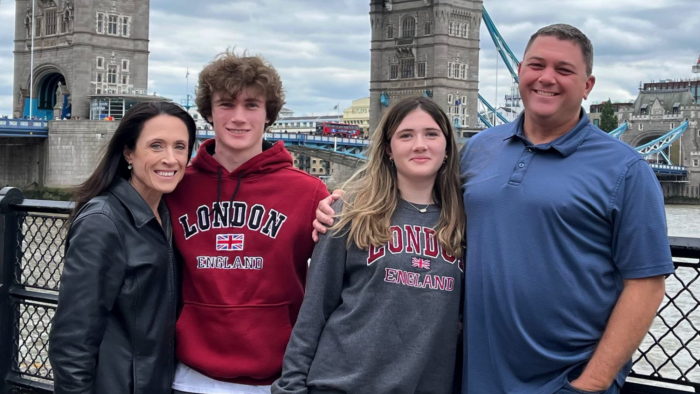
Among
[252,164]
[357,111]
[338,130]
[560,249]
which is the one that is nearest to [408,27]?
[338,130]

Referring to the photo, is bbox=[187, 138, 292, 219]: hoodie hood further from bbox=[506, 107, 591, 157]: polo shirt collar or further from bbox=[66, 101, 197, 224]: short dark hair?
bbox=[506, 107, 591, 157]: polo shirt collar

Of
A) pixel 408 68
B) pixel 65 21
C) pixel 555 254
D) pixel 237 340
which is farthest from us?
pixel 408 68

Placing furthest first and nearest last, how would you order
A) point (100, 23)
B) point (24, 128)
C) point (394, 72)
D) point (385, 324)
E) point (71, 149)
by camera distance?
point (394, 72), point (100, 23), point (71, 149), point (24, 128), point (385, 324)

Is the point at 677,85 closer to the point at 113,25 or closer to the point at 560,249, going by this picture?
the point at 113,25

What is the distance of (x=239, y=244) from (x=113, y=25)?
29.4m

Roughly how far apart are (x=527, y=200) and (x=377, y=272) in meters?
0.39

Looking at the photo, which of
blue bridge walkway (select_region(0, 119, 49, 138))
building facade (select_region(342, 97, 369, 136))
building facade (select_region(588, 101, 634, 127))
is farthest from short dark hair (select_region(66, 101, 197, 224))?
building facade (select_region(342, 97, 369, 136))

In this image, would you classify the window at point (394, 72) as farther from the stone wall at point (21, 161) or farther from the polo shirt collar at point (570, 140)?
the polo shirt collar at point (570, 140)

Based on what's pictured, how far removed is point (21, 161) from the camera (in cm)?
2733

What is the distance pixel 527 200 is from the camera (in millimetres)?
1840

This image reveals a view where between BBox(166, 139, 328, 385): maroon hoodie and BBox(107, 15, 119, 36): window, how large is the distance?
29122mm

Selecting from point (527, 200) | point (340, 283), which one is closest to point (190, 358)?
point (340, 283)

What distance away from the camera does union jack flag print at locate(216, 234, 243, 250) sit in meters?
2.12

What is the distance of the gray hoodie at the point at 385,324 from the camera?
1921 millimetres
